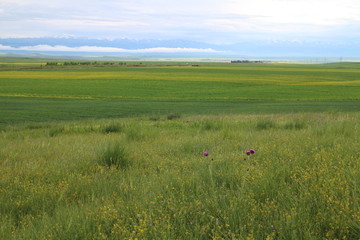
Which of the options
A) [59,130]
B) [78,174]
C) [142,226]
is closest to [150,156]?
[78,174]

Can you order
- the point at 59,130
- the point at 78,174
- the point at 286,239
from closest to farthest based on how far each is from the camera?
the point at 286,239 → the point at 78,174 → the point at 59,130

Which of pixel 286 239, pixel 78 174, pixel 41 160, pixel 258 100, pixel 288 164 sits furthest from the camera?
pixel 258 100

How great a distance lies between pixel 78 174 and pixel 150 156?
186cm

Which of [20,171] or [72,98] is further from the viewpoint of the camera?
[72,98]

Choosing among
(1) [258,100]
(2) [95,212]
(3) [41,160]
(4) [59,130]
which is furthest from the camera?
Result: (1) [258,100]

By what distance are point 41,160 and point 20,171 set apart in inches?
45.1

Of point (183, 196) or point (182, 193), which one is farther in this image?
point (182, 193)

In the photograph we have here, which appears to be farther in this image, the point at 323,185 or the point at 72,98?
the point at 72,98

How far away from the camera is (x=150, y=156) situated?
7.49m

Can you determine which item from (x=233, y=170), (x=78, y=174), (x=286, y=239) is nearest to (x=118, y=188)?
(x=78, y=174)

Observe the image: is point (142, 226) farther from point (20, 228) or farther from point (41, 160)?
point (41, 160)

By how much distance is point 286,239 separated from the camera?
3.25 meters

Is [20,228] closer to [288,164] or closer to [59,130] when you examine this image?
[288,164]

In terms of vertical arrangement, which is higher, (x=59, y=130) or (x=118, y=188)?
(x=118, y=188)
